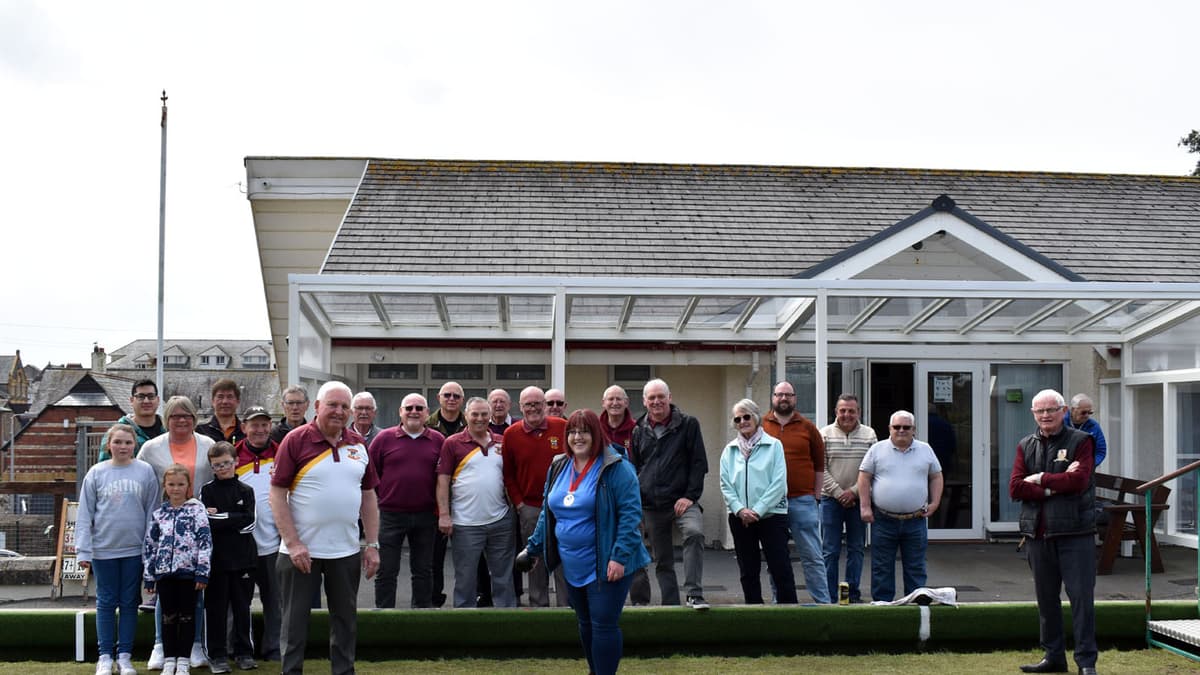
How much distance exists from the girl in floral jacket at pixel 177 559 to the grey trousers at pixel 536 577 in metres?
2.23

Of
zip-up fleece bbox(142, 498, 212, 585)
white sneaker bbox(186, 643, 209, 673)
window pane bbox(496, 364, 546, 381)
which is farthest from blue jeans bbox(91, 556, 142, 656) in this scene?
window pane bbox(496, 364, 546, 381)

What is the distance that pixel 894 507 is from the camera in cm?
828

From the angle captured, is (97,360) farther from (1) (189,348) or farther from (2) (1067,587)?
(2) (1067,587)

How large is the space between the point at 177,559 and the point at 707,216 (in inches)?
376

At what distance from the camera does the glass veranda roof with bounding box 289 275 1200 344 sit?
→ 10078 mm

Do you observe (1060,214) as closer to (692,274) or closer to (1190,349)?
(1190,349)

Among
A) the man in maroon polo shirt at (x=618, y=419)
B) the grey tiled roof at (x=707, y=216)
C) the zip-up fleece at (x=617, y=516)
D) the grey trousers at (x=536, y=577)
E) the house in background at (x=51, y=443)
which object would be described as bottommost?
the house in background at (x=51, y=443)

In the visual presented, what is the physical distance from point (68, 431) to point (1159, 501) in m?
47.6

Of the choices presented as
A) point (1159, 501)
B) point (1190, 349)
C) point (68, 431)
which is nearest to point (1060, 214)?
point (1190, 349)

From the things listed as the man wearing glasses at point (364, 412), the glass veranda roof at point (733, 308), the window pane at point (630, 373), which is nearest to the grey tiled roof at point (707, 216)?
the glass veranda roof at point (733, 308)

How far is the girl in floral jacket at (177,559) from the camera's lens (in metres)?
6.46

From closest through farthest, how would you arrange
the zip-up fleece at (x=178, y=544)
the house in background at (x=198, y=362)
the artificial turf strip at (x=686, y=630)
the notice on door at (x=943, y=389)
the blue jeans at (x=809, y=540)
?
1. the zip-up fleece at (x=178, y=544)
2. the artificial turf strip at (x=686, y=630)
3. the blue jeans at (x=809, y=540)
4. the notice on door at (x=943, y=389)
5. the house in background at (x=198, y=362)

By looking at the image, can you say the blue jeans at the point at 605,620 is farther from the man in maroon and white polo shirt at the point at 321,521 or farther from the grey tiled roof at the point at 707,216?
the grey tiled roof at the point at 707,216

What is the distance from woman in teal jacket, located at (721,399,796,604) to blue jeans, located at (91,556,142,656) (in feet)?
13.0
